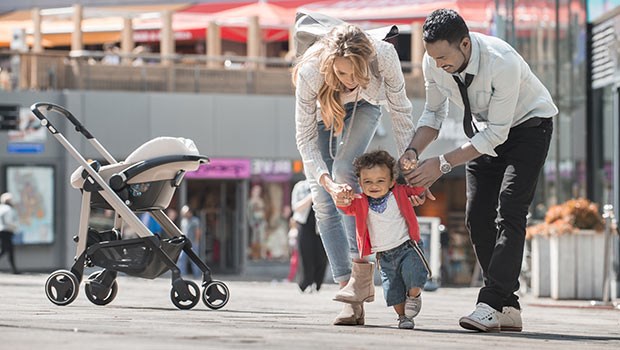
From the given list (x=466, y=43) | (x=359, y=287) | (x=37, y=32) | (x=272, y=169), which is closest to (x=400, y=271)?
(x=359, y=287)

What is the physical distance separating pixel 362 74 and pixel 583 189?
14.8 meters

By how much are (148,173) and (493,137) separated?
244 centimetres

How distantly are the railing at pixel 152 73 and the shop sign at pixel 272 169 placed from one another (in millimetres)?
1634

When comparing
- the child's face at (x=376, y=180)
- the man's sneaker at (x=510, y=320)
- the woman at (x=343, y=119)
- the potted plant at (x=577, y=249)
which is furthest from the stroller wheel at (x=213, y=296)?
the potted plant at (x=577, y=249)

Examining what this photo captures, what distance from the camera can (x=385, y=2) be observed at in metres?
32.4

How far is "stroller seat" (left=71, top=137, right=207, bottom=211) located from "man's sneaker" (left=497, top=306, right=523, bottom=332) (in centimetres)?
229

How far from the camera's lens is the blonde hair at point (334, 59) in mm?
6625

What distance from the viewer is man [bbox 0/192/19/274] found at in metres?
27.0

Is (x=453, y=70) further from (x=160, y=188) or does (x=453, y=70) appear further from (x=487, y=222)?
(x=160, y=188)

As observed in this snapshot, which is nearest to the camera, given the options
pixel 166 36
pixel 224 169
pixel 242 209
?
pixel 166 36

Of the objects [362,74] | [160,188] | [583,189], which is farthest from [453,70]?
[583,189]

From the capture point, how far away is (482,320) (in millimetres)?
6422

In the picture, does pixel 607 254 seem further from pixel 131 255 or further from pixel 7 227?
pixel 7 227

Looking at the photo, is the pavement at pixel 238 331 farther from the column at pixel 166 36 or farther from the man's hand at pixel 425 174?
the column at pixel 166 36
